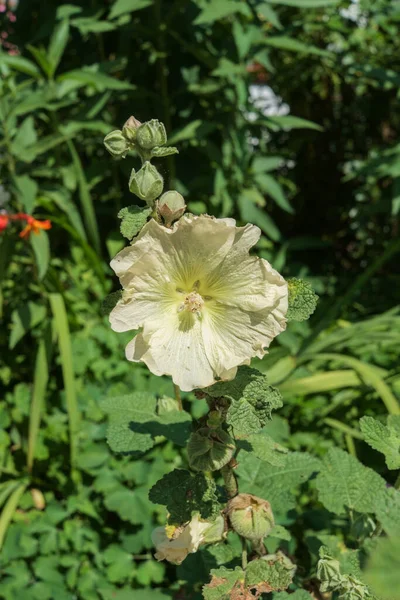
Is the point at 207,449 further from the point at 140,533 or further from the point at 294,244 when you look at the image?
the point at 294,244

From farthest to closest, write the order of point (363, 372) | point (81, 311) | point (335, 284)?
point (335, 284)
point (81, 311)
point (363, 372)

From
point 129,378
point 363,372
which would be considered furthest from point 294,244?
point 129,378

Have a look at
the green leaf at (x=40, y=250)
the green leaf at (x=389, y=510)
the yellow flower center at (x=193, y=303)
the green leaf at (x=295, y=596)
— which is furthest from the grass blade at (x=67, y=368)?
the green leaf at (x=389, y=510)

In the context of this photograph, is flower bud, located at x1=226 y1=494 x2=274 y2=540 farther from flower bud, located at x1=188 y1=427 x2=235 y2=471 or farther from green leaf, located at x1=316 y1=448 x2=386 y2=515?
green leaf, located at x1=316 y1=448 x2=386 y2=515

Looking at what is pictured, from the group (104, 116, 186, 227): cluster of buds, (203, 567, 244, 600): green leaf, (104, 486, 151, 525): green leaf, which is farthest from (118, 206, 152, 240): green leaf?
(104, 486, 151, 525): green leaf

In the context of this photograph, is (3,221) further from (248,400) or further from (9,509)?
(248,400)

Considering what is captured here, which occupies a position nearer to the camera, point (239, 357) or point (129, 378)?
point (239, 357)

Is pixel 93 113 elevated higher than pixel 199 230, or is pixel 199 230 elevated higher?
pixel 199 230
